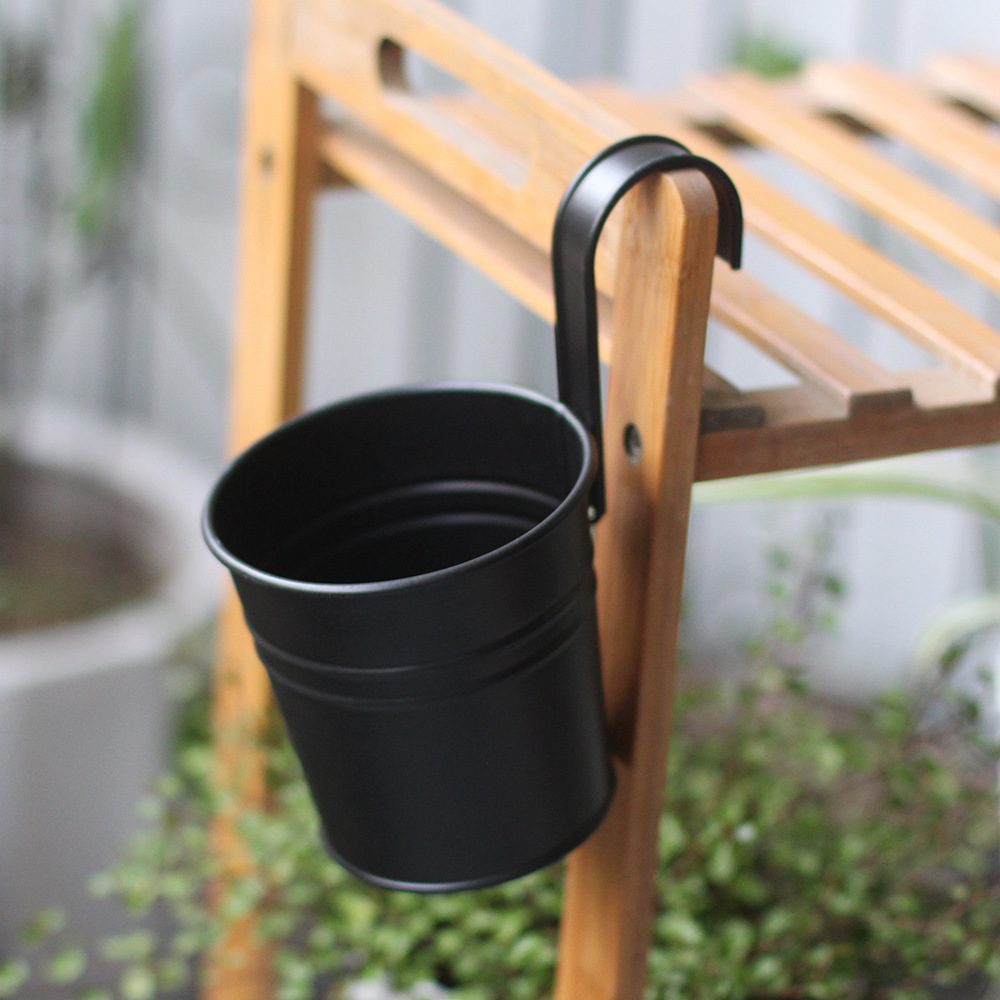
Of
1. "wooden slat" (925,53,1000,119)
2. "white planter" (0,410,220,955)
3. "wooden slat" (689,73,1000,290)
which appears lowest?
"white planter" (0,410,220,955)

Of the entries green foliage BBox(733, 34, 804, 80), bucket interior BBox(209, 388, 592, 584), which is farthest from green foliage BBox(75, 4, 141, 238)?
bucket interior BBox(209, 388, 592, 584)

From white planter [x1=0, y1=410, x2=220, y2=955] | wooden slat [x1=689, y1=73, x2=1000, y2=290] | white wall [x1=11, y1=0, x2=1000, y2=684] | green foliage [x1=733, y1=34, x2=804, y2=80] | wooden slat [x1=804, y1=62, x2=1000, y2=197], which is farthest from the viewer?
white wall [x1=11, y1=0, x2=1000, y2=684]

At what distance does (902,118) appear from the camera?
0.86 meters

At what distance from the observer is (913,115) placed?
0.85 meters

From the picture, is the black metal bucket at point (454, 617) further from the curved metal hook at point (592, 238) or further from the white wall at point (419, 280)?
the white wall at point (419, 280)

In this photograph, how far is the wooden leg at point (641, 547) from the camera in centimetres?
49

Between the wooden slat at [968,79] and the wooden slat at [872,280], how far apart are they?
12.2 inches

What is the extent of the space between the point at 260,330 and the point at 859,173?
437 mm

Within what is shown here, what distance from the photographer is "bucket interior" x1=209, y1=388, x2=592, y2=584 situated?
0.57 meters

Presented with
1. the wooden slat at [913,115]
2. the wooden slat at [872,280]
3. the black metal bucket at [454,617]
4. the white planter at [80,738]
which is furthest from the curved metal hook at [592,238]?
the white planter at [80,738]

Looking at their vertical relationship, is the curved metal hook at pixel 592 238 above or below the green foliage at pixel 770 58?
above

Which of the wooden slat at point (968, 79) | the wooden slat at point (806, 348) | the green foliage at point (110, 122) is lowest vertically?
the green foliage at point (110, 122)

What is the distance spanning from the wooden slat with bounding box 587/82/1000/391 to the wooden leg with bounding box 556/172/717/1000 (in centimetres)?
16

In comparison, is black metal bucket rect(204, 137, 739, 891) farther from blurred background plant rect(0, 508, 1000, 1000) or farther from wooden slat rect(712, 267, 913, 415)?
blurred background plant rect(0, 508, 1000, 1000)
